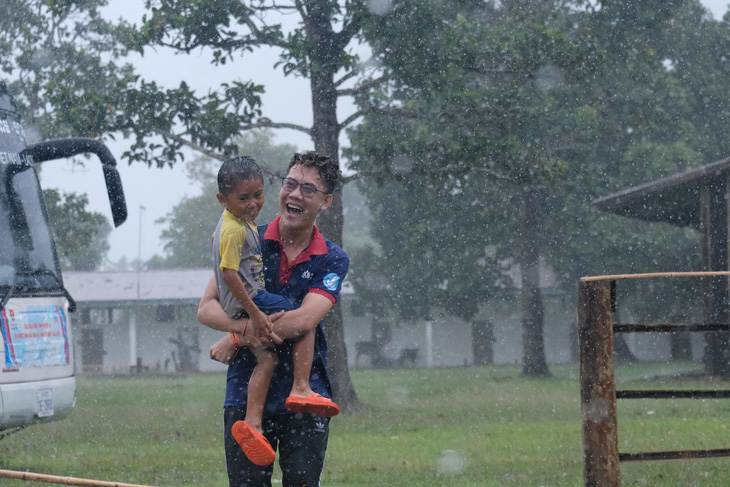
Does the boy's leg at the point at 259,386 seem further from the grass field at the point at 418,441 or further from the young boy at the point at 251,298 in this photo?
the grass field at the point at 418,441

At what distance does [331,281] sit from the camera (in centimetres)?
391

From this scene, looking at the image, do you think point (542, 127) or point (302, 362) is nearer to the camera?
point (302, 362)

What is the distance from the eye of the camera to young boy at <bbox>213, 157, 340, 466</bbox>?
3691 millimetres

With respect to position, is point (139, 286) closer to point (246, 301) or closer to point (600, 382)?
point (600, 382)

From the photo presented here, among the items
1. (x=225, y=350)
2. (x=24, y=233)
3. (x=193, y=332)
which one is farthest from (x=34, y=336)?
(x=193, y=332)

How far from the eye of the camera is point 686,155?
97.9ft

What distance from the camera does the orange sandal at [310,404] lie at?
3682 mm

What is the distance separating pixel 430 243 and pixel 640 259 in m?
6.80

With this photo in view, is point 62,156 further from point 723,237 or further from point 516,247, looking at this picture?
point 516,247

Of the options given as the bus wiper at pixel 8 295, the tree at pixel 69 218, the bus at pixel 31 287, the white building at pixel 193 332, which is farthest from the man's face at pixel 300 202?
the white building at pixel 193 332

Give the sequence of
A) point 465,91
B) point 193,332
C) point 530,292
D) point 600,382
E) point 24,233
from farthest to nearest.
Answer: point 193,332 < point 530,292 < point 465,91 < point 24,233 < point 600,382

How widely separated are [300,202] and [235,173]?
28cm

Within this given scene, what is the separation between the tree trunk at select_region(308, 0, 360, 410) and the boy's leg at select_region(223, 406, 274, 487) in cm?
1307

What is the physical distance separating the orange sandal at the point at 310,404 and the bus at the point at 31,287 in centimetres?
442
